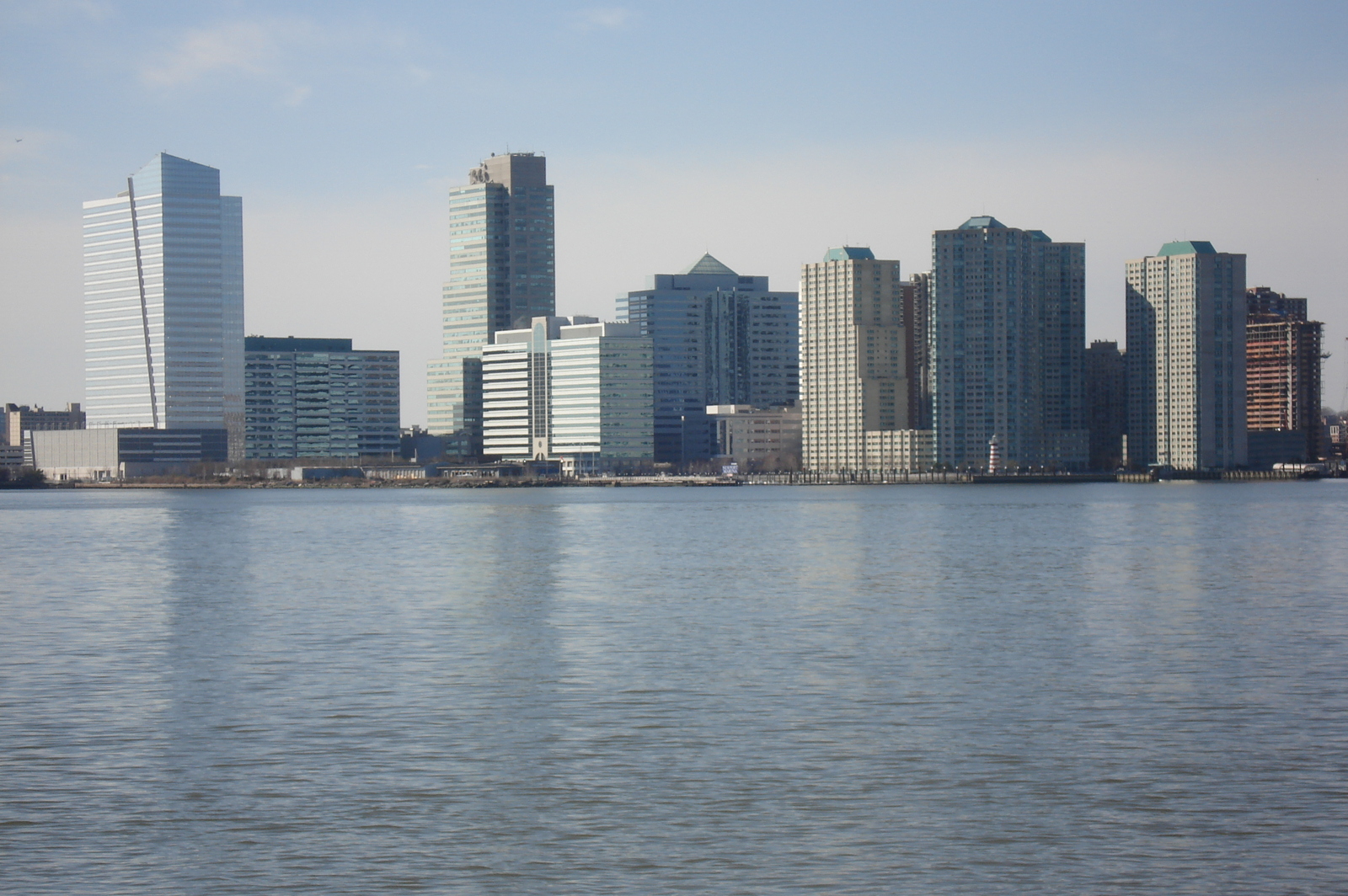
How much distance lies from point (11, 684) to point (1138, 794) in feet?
95.7

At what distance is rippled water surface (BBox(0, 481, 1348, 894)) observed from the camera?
80.2 feet

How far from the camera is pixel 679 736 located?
33969 millimetres

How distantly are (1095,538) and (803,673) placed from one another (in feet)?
252

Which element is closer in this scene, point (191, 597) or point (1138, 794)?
Answer: point (1138, 794)

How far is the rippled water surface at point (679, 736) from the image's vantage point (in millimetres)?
24438

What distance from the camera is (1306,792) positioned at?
92.8 ft

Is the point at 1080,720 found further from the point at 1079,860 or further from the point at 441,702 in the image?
the point at 441,702

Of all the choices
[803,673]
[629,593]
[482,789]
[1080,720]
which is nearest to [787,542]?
[629,593]

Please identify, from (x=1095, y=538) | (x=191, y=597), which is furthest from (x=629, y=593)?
(x=1095, y=538)

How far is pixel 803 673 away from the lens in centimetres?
4281

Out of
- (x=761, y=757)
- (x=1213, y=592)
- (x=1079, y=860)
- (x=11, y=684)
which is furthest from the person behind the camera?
(x=1213, y=592)

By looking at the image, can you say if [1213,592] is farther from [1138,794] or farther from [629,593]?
[1138,794]

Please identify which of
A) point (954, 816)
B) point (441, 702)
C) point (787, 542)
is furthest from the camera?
point (787, 542)

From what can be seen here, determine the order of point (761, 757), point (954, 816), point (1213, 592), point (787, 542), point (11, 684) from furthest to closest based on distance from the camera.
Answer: point (787, 542)
point (1213, 592)
point (11, 684)
point (761, 757)
point (954, 816)
